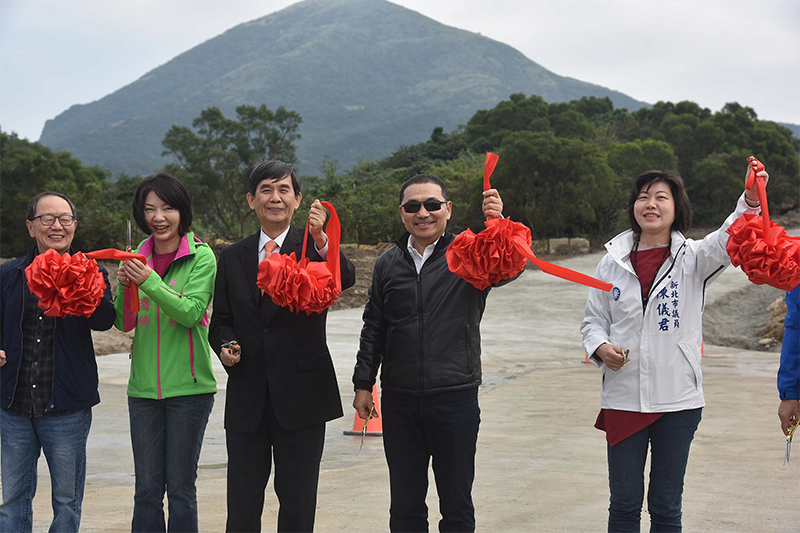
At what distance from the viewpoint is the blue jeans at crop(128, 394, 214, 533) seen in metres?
3.29

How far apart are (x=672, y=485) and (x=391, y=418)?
1199 millimetres

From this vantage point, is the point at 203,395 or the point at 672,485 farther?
the point at 203,395

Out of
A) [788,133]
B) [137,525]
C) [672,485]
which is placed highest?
[788,133]

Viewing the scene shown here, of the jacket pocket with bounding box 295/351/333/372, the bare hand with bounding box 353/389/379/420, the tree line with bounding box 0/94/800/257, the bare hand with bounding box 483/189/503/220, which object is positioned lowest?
the bare hand with bounding box 353/389/379/420

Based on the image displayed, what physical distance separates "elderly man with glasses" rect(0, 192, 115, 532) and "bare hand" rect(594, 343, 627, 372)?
7.14ft

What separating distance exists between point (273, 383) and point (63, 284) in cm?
97

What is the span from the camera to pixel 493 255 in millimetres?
3096

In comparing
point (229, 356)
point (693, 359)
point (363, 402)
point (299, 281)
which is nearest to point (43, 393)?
point (229, 356)

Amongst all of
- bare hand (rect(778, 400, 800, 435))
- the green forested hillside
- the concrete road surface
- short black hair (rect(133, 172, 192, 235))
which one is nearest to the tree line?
the concrete road surface

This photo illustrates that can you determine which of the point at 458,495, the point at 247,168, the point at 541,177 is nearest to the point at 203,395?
the point at 458,495

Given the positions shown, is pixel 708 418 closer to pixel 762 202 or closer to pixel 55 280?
pixel 762 202

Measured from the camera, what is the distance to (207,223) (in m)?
29.8

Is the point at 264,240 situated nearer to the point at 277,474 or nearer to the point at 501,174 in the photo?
the point at 277,474

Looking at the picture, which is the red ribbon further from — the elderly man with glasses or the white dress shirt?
the white dress shirt
